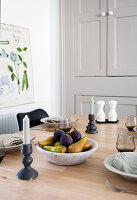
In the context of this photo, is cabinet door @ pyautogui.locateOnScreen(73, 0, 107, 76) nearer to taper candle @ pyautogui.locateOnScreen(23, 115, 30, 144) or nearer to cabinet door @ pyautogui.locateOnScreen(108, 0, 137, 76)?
cabinet door @ pyautogui.locateOnScreen(108, 0, 137, 76)

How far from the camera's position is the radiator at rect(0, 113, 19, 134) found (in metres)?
2.43

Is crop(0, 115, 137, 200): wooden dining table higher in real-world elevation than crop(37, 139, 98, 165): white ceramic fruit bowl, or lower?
lower

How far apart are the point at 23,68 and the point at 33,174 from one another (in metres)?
1.94

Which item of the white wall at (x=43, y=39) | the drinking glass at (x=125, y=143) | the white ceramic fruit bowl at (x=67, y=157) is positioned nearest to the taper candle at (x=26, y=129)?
the white ceramic fruit bowl at (x=67, y=157)

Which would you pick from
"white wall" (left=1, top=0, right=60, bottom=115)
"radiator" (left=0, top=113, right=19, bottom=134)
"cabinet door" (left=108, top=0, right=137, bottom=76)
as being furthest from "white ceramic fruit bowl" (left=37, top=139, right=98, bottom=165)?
"cabinet door" (left=108, top=0, right=137, bottom=76)

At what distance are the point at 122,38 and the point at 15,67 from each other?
1368 mm

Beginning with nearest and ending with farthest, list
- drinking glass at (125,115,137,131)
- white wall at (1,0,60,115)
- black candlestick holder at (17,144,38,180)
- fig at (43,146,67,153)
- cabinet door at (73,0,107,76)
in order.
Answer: black candlestick holder at (17,144,38,180), fig at (43,146,67,153), drinking glass at (125,115,137,131), white wall at (1,0,60,115), cabinet door at (73,0,107,76)

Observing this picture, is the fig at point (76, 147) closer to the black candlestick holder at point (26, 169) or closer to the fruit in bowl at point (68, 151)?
the fruit in bowl at point (68, 151)

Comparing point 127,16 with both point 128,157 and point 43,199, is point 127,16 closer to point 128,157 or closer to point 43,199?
point 128,157

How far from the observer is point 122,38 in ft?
10.2

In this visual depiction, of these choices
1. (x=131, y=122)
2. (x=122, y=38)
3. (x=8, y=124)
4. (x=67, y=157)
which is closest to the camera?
(x=67, y=157)

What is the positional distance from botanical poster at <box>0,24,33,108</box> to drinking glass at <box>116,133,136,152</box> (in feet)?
5.20

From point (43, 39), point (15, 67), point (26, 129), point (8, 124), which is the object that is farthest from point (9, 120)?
point (26, 129)

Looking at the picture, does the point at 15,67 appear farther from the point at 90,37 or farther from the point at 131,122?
the point at 131,122
